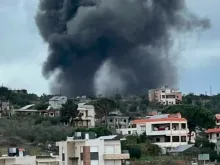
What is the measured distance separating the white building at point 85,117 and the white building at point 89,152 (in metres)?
34.1

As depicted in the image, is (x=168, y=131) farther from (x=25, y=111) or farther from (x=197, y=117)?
(x=25, y=111)

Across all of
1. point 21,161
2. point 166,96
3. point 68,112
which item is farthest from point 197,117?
point 166,96

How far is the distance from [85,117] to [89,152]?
36.8 metres

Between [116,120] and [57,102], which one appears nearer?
[116,120]

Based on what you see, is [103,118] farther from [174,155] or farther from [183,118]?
[174,155]

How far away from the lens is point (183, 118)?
188 ft

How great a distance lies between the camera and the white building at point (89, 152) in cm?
3062

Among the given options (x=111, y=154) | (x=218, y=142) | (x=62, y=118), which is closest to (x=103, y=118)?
(x=62, y=118)

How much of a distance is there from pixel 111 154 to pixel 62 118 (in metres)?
34.1

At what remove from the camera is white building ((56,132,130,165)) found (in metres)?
30.6

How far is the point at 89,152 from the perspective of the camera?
101ft

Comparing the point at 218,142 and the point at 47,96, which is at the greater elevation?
the point at 47,96

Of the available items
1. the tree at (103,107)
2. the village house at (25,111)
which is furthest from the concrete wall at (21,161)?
the village house at (25,111)

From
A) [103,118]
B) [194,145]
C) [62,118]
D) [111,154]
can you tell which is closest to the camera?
[111,154]
